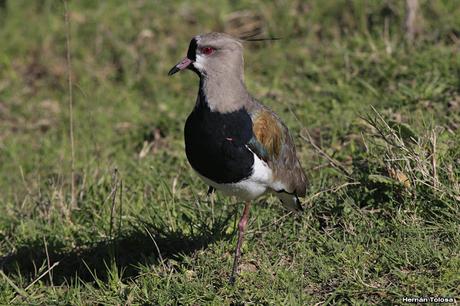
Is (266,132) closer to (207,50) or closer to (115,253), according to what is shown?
(207,50)

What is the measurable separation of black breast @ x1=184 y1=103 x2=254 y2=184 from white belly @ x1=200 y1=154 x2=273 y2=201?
0.04 meters

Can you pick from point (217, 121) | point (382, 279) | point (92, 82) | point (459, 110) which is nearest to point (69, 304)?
point (217, 121)

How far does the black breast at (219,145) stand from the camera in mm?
4074

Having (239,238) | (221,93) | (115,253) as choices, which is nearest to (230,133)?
(221,93)

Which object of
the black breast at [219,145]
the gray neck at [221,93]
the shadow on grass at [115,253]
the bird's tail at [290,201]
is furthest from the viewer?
the shadow on grass at [115,253]

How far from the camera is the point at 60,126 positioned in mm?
7062

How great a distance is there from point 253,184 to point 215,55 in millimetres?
718

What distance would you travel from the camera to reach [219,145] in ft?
13.4

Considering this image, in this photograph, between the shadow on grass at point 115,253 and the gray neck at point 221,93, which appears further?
the shadow on grass at point 115,253

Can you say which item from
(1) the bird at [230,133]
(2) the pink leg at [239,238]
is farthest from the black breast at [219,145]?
(2) the pink leg at [239,238]

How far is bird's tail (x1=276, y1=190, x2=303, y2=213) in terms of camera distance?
15.0ft

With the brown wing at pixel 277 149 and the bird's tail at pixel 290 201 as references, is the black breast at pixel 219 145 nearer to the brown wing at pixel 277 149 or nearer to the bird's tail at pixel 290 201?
the brown wing at pixel 277 149

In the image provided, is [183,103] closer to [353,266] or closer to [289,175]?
[289,175]

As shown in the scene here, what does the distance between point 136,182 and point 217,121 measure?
1682 millimetres
